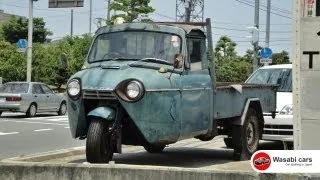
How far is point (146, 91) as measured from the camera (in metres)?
7.83

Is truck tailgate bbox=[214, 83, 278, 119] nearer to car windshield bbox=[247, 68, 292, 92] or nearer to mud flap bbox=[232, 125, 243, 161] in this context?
mud flap bbox=[232, 125, 243, 161]

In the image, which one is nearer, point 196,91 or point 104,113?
point 104,113

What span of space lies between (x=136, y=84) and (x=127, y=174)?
1.69m

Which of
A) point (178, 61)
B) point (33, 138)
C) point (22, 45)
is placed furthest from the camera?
point (22, 45)

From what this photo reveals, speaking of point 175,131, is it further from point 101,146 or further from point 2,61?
point 2,61

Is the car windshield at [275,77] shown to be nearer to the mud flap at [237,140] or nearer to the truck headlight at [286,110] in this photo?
the truck headlight at [286,110]

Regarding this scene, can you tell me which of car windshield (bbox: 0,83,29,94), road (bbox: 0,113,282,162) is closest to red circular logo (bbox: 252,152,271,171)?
road (bbox: 0,113,282,162)

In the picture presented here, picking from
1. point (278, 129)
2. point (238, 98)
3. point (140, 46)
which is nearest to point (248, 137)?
point (238, 98)

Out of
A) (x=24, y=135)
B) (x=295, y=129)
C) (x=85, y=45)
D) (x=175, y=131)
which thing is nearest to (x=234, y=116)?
(x=175, y=131)

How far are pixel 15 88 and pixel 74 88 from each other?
19.2m

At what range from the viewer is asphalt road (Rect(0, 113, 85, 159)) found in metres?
14.1

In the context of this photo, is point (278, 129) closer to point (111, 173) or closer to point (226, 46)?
point (111, 173)

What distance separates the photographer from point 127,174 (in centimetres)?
636

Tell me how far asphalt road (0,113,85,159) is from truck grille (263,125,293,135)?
491 cm
